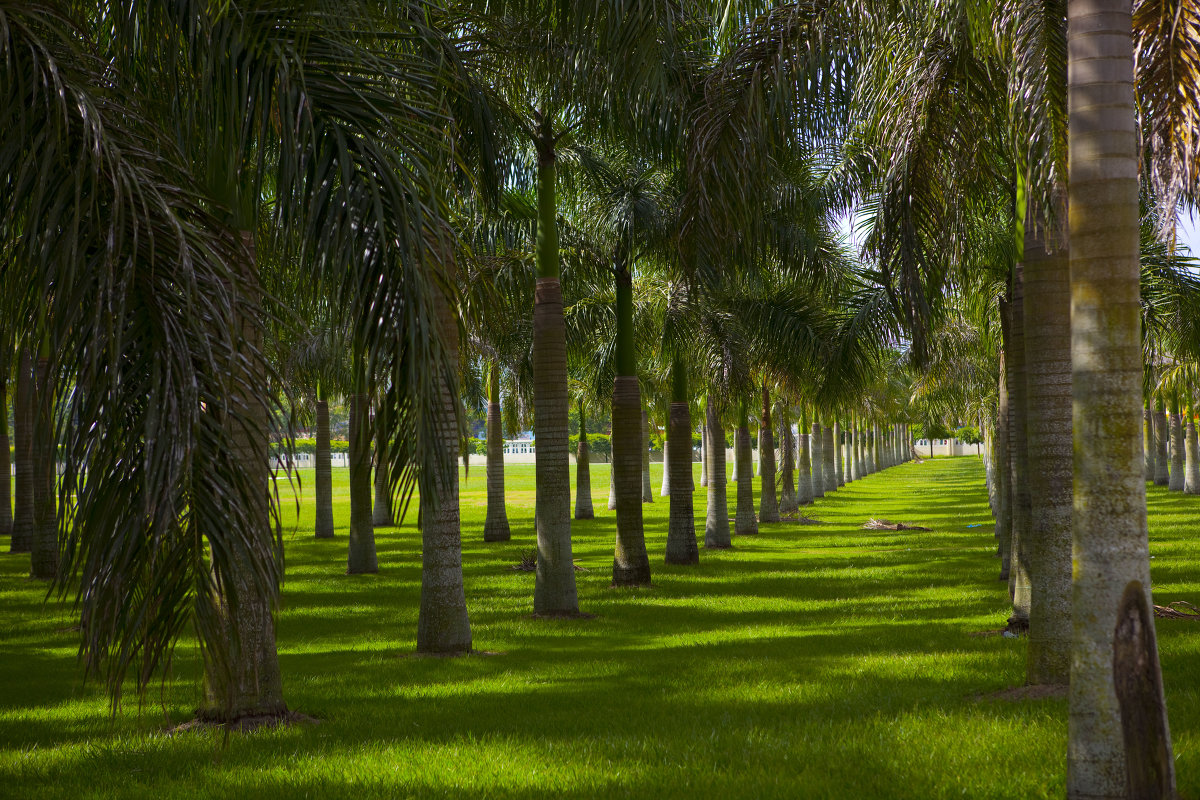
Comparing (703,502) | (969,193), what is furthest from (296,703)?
(703,502)

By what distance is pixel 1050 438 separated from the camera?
877 cm

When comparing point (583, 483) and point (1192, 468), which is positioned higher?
point (583, 483)

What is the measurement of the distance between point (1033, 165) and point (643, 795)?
15.9ft

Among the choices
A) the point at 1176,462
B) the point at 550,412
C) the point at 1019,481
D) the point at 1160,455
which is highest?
the point at 550,412

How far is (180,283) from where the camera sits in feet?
14.3

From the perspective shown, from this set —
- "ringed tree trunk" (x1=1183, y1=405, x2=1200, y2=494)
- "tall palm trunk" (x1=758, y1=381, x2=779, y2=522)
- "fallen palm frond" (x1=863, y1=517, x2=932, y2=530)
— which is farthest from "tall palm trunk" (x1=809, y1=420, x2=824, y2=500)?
"ringed tree trunk" (x1=1183, y1=405, x2=1200, y2=494)

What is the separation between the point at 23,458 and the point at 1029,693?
19.5 meters

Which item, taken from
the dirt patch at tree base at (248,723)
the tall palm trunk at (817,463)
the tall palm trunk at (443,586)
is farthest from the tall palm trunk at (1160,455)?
the dirt patch at tree base at (248,723)

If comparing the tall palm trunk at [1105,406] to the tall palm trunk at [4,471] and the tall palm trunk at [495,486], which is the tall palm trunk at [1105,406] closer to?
the tall palm trunk at [4,471]

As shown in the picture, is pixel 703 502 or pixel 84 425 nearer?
pixel 84 425

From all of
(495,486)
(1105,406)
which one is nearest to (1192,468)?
(495,486)

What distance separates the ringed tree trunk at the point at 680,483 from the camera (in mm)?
20859

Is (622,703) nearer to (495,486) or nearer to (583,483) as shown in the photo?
(495,486)

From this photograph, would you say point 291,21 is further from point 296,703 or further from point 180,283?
point 296,703
